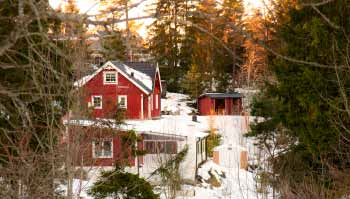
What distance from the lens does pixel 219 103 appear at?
129 ft

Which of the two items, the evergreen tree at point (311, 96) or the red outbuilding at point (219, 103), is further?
the red outbuilding at point (219, 103)

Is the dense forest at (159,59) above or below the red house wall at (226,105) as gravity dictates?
above

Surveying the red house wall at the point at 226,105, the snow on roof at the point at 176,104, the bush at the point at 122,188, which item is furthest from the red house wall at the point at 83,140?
the red house wall at the point at 226,105

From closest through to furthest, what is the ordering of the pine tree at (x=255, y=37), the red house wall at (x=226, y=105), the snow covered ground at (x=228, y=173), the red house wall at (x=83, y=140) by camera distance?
1. the pine tree at (x=255, y=37)
2. the red house wall at (x=83, y=140)
3. the snow covered ground at (x=228, y=173)
4. the red house wall at (x=226, y=105)

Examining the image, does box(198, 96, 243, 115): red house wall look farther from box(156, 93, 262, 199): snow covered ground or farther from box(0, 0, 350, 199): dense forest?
box(0, 0, 350, 199): dense forest

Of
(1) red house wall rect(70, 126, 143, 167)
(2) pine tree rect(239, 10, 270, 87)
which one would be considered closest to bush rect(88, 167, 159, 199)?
(1) red house wall rect(70, 126, 143, 167)

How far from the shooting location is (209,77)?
39.4 metres

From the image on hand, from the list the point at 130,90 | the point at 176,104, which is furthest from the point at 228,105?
the point at 130,90

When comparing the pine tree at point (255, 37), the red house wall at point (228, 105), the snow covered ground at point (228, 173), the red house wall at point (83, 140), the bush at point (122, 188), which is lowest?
the snow covered ground at point (228, 173)

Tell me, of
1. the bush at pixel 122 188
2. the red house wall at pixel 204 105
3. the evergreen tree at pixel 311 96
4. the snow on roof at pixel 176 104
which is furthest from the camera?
the red house wall at pixel 204 105

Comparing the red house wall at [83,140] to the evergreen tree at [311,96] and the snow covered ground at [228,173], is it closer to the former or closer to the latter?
the snow covered ground at [228,173]

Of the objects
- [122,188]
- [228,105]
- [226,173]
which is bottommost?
[226,173]

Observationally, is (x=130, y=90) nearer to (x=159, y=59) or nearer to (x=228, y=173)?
(x=228, y=173)

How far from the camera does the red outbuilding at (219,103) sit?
37250 mm
